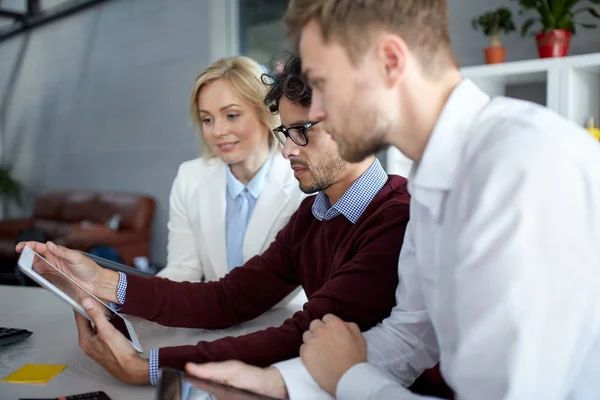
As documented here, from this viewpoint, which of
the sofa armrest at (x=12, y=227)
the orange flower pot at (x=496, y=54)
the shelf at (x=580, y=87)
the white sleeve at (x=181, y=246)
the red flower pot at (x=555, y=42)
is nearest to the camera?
the white sleeve at (x=181, y=246)

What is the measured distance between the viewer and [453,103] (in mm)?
924

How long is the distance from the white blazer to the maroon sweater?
0.45 metres

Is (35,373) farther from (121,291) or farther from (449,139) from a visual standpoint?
(449,139)

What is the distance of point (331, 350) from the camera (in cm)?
108

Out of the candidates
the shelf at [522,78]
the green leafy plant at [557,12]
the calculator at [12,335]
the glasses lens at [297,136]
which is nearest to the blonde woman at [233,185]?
the glasses lens at [297,136]

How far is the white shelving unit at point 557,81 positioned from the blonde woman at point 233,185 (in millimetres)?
1117

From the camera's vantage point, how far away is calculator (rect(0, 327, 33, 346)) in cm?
136

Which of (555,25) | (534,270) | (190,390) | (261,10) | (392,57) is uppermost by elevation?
(261,10)

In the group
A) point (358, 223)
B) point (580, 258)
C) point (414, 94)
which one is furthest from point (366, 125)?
point (358, 223)

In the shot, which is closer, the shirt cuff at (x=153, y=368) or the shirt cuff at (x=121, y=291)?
the shirt cuff at (x=153, y=368)

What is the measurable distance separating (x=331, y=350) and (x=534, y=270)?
46 centimetres

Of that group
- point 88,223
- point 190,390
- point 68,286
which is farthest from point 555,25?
point 88,223

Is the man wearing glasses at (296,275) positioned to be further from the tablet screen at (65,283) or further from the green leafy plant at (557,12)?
the green leafy plant at (557,12)

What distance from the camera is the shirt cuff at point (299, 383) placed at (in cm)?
104
